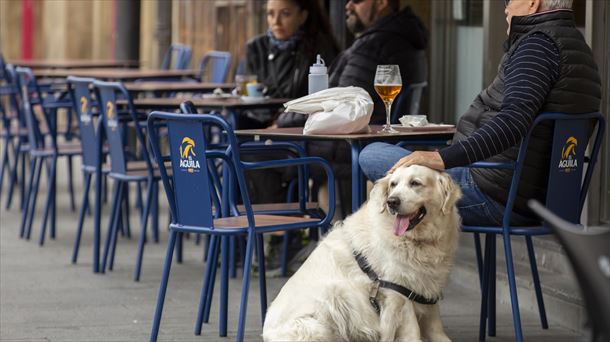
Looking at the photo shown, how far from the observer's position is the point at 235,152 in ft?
17.5

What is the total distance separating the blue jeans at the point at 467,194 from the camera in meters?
5.39

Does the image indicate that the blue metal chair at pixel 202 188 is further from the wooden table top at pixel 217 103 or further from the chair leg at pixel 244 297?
the wooden table top at pixel 217 103

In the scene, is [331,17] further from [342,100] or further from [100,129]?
[342,100]

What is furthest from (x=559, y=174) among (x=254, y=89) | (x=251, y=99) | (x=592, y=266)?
(x=254, y=89)

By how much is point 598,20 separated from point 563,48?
1.61 meters

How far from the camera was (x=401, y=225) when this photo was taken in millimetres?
4844

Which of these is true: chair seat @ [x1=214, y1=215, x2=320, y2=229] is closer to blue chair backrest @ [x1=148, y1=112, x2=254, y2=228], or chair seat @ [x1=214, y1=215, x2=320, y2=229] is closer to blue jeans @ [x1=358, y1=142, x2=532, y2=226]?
blue chair backrest @ [x1=148, y1=112, x2=254, y2=228]

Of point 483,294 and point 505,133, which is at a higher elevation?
point 505,133

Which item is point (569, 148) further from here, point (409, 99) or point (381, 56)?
point (409, 99)

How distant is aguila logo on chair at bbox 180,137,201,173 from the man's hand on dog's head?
0.93 meters

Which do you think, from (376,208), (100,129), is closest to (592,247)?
(376,208)

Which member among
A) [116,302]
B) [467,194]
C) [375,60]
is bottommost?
[116,302]

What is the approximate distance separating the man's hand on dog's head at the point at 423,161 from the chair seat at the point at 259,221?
817 mm

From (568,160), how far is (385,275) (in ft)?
3.24
